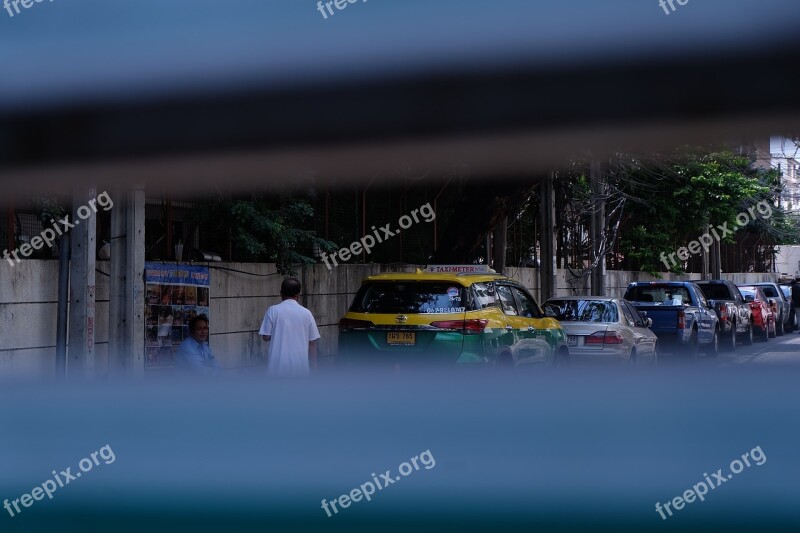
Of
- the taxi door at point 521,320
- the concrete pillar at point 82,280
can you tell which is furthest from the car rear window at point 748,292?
the concrete pillar at point 82,280

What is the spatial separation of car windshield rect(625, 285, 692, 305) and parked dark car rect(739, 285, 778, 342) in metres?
5.22

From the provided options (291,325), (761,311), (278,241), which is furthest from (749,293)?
(291,325)

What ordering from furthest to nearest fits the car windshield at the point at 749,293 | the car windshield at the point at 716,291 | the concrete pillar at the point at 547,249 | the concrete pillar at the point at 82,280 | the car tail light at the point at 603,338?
1. the car windshield at the point at 749,293
2. the car windshield at the point at 716,291
3. the concrete pillar at the point at 547,249
4. the car tail light at the point at 603,338
5. the concrete pillar at the point at 82,280

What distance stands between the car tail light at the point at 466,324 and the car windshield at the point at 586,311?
406 centimetres

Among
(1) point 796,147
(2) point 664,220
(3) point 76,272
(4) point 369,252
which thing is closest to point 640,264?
(2) point 664,220

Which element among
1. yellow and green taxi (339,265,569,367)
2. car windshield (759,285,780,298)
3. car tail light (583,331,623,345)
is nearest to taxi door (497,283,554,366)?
yellow and green taxi (339,265,569,367)

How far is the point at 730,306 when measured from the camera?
19.8 m

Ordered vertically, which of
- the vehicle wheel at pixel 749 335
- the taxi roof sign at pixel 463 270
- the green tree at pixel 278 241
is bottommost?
the vehicle wheel at pixel 749 335

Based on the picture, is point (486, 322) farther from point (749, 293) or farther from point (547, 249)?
point (749, 293)

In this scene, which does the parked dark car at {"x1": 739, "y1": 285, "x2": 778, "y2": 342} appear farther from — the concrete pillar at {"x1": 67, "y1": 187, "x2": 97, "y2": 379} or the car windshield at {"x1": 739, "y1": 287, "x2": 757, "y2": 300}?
the concrete pillar at {"x1": 67, "y1": 187, "x2": 97, "y2": 379}

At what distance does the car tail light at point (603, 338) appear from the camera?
11.4 metres

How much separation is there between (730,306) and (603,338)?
9301 mm

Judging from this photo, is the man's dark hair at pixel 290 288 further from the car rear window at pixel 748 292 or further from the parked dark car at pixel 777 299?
the parked dark car at pixel 777 299

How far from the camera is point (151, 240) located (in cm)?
1073
